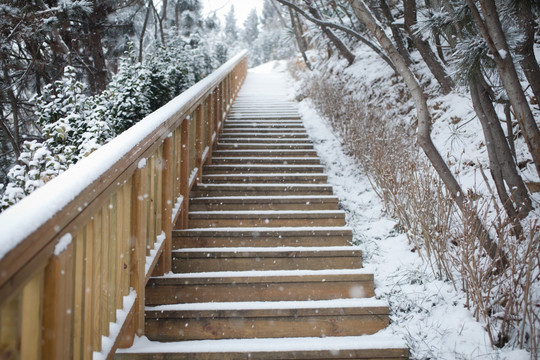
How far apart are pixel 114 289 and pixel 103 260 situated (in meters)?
0.27

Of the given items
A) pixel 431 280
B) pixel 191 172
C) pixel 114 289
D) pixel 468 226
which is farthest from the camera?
pixel 191 172

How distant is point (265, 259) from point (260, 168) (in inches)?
Answer: 78.6

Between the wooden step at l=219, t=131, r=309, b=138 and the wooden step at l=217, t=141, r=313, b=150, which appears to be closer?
the wooden step at l=217, t=141, r=313, b=150

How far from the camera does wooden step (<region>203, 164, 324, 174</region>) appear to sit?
4887mm

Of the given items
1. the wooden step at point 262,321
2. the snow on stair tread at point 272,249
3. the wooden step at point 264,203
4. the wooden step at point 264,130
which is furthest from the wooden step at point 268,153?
the wooden step at point 262,321

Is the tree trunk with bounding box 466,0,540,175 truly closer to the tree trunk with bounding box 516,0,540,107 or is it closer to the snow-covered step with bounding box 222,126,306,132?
the tree trunk with bounding box 516,0,540,107

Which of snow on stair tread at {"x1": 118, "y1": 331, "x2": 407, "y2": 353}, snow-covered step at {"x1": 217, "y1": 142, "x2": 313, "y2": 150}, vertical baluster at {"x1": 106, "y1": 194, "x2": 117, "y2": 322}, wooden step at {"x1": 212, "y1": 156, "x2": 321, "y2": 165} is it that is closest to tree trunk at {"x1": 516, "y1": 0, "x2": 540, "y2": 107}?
snow on stair tread at {"x1": 118, "y1": 331, "x2": 407, "y2": 353}

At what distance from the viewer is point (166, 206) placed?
2824 millimetres

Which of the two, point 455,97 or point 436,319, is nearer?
point 436,319

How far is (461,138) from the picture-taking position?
4.41 meters

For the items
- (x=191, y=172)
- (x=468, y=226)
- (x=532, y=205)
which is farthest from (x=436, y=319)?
(x=191, y=172)

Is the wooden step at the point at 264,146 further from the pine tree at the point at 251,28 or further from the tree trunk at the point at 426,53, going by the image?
the pine tree at the point at 251,28

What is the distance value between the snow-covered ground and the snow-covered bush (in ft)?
7.66

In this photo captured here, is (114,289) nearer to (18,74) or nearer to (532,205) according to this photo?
(532,205)
